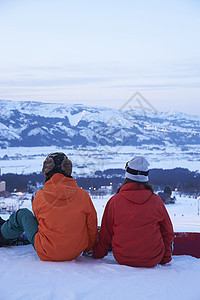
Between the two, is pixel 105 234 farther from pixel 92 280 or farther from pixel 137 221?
pixel 92 280

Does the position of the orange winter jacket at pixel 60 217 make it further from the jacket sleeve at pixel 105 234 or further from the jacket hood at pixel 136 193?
the jacket hood at pixel 136 193

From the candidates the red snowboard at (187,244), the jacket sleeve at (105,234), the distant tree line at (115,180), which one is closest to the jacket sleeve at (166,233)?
the jacket sleeve at (105,234)

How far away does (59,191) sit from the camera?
7.07 ft

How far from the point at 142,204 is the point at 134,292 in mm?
593

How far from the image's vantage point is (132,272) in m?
2.06

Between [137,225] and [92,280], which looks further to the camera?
[137,225]

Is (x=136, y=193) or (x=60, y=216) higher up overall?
(x=136, y=193)

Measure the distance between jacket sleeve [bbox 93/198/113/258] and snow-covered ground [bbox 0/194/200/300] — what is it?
67 millimetres

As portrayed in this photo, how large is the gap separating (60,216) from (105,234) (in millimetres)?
400

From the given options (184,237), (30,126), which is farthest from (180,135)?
(184,237)

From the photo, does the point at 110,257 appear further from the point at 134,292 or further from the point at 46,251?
the point at 134,292

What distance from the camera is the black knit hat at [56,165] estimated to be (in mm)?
2240

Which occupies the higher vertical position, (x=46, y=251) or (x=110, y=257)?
(x=46, y=251)

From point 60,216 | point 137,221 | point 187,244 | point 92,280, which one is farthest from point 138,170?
point 187,244
